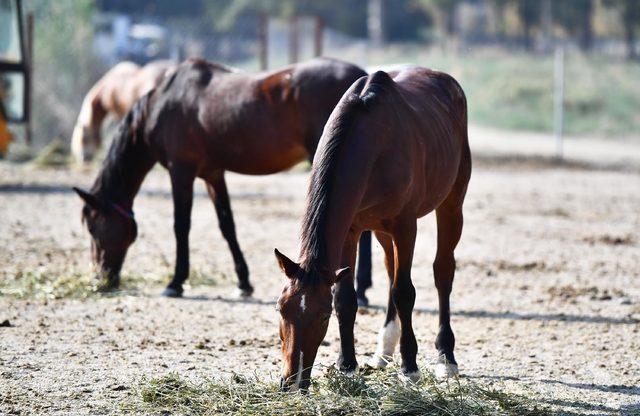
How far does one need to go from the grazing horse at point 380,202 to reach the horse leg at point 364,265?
1538 mm

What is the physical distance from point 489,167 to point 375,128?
37.9ft

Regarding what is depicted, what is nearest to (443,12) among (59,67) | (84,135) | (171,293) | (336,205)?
(59,67)

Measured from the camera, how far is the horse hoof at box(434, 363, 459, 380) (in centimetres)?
513

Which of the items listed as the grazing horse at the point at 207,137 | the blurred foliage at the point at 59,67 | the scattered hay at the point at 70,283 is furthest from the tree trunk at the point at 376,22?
the grazing horse at the point at 207,137

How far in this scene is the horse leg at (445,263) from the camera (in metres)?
5.42

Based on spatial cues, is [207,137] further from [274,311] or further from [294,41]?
[294,41]

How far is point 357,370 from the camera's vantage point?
16.4 feet

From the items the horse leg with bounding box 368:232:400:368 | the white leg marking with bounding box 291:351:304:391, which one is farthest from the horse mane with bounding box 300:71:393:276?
the horse leg with bounding box 368:232:400:368

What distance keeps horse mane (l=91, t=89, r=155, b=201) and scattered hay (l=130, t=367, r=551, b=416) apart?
2967mm

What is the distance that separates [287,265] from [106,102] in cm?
1160

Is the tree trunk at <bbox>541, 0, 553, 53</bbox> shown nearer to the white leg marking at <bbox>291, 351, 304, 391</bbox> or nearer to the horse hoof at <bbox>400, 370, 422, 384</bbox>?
the horse hoof at <bbox>400, 370, 422, 384</bbox>

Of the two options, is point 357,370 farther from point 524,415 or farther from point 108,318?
point 108,318

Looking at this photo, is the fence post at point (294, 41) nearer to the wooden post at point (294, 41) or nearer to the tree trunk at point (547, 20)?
the wooden post at point (294, 41)

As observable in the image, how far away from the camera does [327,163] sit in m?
4.45
